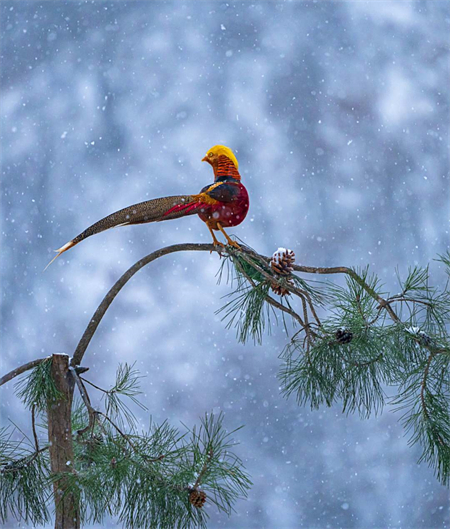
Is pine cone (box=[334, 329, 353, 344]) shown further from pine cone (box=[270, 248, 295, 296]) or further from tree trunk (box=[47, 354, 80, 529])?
tree trunk (box=[47, 354, 80, 529])

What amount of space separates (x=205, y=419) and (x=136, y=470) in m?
0.14

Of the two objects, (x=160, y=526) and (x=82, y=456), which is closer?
(x=160, y=526)

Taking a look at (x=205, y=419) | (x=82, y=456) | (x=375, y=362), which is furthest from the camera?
(x=82, y=456)

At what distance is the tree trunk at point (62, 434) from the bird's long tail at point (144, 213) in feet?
0.68

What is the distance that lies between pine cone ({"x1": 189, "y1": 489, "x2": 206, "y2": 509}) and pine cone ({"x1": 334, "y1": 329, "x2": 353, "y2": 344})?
308 millimetres

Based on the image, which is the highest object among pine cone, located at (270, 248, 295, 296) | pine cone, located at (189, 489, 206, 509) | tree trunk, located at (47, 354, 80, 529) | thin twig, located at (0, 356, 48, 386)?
pine cone, located at (270, 248, 295, 296)

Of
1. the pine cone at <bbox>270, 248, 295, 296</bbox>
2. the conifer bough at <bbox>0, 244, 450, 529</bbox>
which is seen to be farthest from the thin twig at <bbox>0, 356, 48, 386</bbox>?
the pine cone at <bbox>270, 248, 295, 296</bbox>

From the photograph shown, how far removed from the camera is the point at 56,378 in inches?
43.7

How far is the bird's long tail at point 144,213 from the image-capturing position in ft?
3.44

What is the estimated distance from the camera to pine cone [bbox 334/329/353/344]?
0.99 meters

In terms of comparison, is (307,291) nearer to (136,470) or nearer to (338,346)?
(338,346)

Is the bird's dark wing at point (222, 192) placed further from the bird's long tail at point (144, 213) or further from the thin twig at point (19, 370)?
the thin twig at point (19, 370)

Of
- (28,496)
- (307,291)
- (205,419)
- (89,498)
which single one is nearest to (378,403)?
(307,291)

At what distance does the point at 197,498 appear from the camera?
0.91 metres
